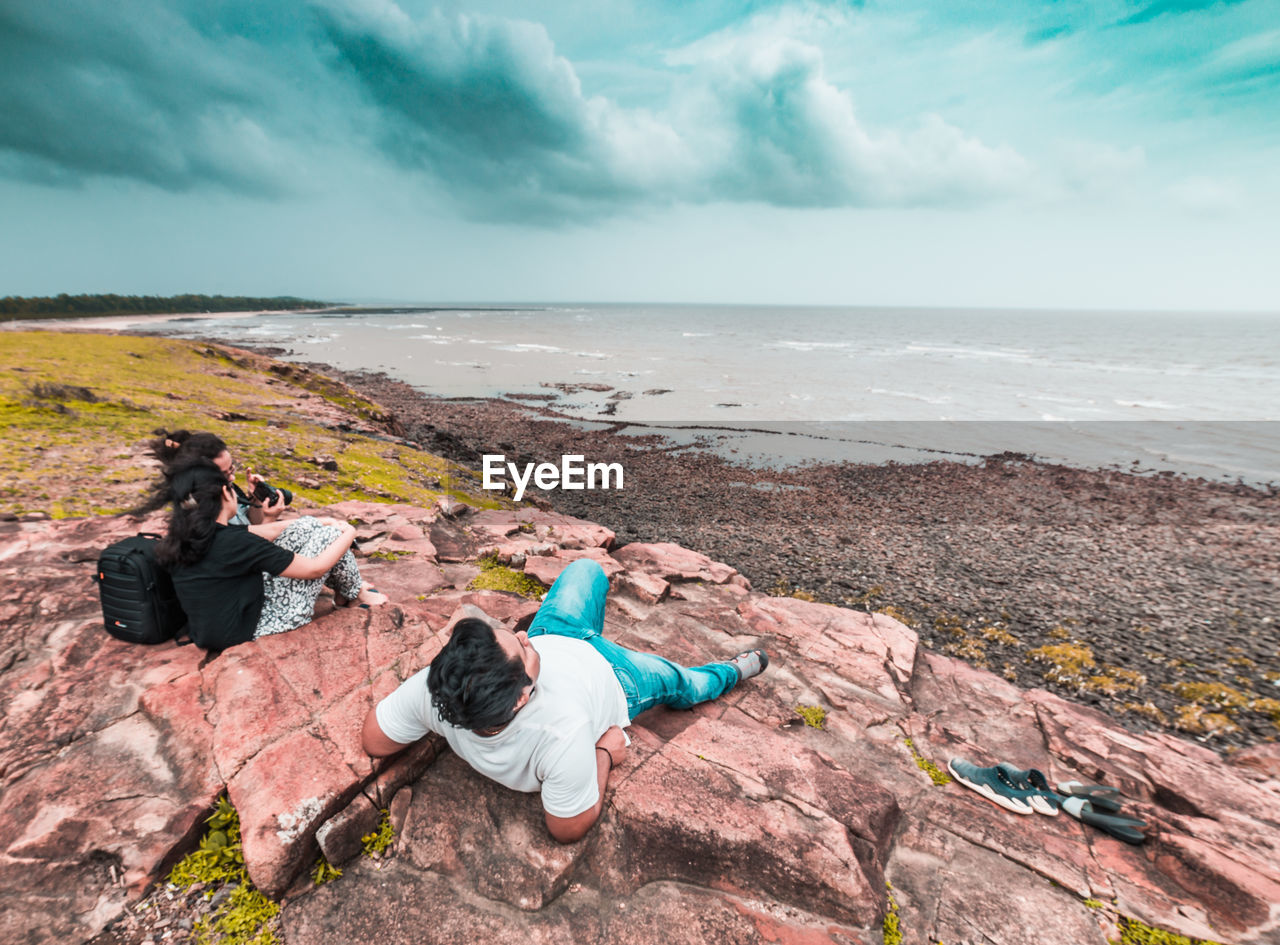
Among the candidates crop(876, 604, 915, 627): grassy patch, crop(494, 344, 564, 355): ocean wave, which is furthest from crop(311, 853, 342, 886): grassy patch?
crop(494, 344, 564, 355): ocean wave

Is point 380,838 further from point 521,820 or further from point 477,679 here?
point 477,679

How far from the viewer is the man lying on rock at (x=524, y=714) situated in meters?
3.15

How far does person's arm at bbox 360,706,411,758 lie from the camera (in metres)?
3.88

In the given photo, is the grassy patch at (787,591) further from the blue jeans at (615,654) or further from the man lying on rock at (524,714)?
the man lying on rock at (524,714)

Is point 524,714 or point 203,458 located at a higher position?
point 203,458

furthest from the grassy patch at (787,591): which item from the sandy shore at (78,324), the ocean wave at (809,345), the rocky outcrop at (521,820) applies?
the ocean wave at (809,345)

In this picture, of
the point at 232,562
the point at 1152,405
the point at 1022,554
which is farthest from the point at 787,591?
the point at 1152,405

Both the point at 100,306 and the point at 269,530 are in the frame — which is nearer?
the point at 269,530

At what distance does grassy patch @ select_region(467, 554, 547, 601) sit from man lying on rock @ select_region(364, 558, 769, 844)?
12.7 ft

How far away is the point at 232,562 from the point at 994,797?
7.40 m

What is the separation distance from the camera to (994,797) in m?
5.19

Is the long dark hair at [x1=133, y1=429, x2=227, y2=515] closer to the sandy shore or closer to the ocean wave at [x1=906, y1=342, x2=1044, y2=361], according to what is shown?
the sandy shore

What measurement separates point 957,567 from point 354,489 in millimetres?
16995

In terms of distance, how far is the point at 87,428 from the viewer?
42.4 ft
